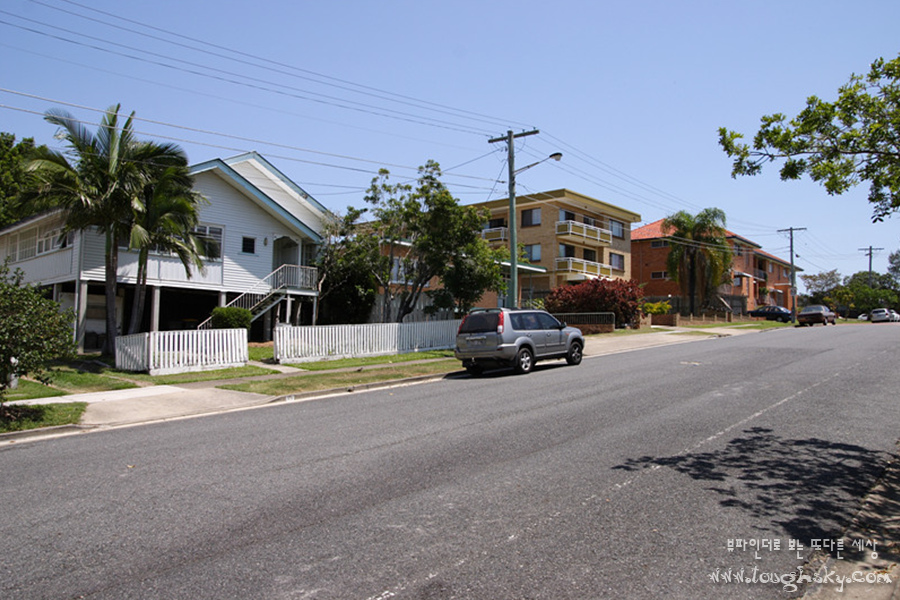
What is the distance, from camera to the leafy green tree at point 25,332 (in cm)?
945

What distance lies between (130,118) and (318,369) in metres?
8.97

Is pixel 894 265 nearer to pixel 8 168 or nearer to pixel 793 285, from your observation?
pixel 793 285

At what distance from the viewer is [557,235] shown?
44.7 meters

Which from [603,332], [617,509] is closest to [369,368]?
[617,509]

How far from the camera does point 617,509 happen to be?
5344mm

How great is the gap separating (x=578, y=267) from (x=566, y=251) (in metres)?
2.17

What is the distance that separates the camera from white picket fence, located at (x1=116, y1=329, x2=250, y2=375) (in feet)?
53.4

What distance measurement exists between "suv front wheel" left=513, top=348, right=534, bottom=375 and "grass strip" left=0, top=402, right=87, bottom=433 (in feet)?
32.5

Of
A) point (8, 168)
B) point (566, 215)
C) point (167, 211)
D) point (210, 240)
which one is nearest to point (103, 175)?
point (167, 211)

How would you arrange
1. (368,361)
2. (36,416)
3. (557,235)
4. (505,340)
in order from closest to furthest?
(36,416), (505,340), (368,361), (557,235)

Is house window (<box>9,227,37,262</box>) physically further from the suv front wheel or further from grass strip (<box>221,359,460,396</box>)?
the suv front wheel

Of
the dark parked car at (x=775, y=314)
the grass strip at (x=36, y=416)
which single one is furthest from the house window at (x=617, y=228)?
the grass strip at (x=36, y=416)

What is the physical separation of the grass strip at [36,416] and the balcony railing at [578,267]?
36890 millimetres

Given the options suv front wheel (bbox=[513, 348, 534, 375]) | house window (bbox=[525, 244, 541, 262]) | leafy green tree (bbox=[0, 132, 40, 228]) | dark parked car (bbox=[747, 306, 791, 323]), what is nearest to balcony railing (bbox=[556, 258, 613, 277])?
house window (bbox=[525, 244, 541, 262])
